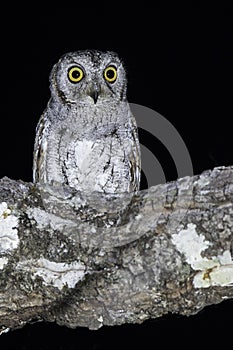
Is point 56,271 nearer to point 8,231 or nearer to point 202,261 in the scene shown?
point 8,231

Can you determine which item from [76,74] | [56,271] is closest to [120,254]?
[56,271]

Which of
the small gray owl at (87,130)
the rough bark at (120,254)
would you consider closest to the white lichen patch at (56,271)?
the rough bark at (120,254)

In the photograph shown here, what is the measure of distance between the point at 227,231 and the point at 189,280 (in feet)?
0.49

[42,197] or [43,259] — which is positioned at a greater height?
[42,197]

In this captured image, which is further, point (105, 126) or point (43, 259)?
point (105, 126)

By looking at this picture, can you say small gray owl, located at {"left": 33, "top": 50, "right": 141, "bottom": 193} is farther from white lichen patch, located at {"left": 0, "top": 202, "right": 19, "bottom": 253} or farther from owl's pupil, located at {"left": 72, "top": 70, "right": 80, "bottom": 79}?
white lichen patch, located at {"left": 0, "top": 202, "right": 19, "bottom": 253}

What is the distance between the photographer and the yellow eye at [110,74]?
2.68 metres

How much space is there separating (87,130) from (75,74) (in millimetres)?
270

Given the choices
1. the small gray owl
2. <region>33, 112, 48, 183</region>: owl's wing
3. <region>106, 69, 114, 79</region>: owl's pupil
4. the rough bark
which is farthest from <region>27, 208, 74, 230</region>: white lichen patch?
<region>106, 69, 114, 79</region>: owl's pupil

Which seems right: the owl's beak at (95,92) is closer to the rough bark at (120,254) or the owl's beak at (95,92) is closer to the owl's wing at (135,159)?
the owl's wing at (135,159)

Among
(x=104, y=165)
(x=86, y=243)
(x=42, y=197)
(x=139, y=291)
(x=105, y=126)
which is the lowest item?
(x=139, y=291)

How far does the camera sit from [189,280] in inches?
54.0

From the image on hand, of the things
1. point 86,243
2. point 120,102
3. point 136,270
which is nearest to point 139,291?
point 136,270

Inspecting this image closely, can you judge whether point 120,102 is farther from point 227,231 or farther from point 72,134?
point 227,231
